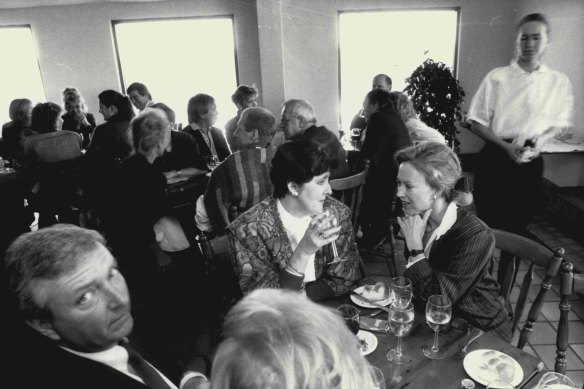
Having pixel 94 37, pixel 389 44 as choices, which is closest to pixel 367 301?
pixel 389 44

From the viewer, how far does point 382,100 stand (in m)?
4.14

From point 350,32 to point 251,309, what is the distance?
6.85 metres

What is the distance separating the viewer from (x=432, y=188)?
206 cm

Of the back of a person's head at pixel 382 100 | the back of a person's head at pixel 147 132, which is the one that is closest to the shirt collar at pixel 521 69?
the back of a person's head at pixel 382 100

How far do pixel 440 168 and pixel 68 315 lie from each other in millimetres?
1657

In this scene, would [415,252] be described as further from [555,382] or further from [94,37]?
[94,37]

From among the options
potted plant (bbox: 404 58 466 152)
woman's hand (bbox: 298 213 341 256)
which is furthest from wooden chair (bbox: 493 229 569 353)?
potted plant (bbox: 404 58 466 152)

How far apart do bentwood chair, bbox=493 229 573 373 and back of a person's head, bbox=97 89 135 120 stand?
12.3 ft

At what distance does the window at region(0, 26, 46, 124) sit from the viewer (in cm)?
723

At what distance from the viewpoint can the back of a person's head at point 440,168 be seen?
2.04 m

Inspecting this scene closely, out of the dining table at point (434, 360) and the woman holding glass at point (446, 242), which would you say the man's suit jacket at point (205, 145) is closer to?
the woman holding glass at point (446, 242)

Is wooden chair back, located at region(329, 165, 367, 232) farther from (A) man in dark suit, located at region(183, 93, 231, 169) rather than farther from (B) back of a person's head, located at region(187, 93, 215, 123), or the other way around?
(B) back of a person's head, located at region(187, 93, 215, 123)

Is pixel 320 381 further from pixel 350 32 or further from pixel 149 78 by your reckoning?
pixel 149 78

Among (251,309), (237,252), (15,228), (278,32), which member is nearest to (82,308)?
(251,309)
